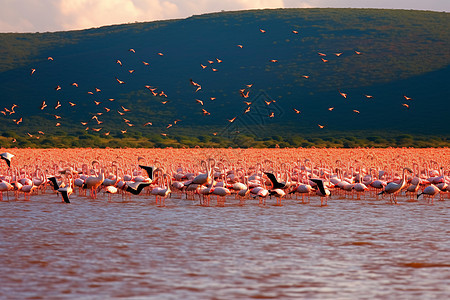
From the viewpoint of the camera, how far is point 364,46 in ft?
403

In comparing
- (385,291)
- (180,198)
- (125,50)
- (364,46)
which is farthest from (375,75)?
(385,291)

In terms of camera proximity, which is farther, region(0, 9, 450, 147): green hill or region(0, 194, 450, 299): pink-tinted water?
region(0, 9, 450, 147): green hill

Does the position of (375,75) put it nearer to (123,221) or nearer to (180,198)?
(180,198)

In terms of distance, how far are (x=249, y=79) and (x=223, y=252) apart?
10573 centimetres

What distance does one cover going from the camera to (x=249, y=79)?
392 feet

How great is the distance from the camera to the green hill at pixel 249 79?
10206 cm

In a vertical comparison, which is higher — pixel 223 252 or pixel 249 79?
pixel 249 79

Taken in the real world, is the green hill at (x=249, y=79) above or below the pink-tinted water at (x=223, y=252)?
above

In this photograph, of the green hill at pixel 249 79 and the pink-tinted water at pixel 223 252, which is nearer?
the pink-tinted water at pixel 223 252

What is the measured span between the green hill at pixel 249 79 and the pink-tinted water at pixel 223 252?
198 feet

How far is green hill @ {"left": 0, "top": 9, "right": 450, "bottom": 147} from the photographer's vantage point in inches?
4018

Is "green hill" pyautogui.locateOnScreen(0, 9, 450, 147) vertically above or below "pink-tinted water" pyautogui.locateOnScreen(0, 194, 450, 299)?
above

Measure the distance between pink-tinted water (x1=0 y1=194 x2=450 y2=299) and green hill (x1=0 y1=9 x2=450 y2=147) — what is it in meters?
60.5

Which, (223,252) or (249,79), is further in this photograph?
(249,79)
